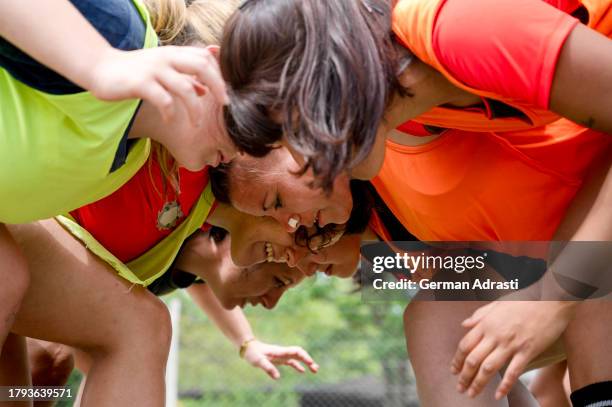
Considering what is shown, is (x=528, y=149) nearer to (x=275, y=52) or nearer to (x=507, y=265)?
(x=507, y=265)

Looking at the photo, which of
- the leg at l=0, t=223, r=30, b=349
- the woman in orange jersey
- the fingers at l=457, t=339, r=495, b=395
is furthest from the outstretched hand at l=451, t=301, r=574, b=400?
the leg at l=0, t=223, r=30, b=349

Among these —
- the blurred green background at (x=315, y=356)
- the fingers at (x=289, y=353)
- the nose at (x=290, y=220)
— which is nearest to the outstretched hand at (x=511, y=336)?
the nose at (x=290, y=220)

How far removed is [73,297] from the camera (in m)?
1.43

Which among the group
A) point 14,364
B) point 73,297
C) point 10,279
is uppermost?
point 10,279

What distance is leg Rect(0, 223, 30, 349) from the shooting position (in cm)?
126

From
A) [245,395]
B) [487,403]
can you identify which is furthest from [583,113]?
[245,395]

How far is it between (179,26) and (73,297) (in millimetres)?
440

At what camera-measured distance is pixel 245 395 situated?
14.1 ft

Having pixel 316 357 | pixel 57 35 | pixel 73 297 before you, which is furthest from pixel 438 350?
pixel 316 357

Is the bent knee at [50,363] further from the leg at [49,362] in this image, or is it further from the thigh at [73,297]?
the thigh at [73,297]

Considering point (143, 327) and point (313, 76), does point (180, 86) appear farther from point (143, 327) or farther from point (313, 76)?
point (143, 327)

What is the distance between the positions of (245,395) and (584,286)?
3.17 meters

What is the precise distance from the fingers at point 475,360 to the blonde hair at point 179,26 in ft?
1.76

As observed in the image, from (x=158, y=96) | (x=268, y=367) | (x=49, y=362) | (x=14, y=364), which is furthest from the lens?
(x=268, y=367)
